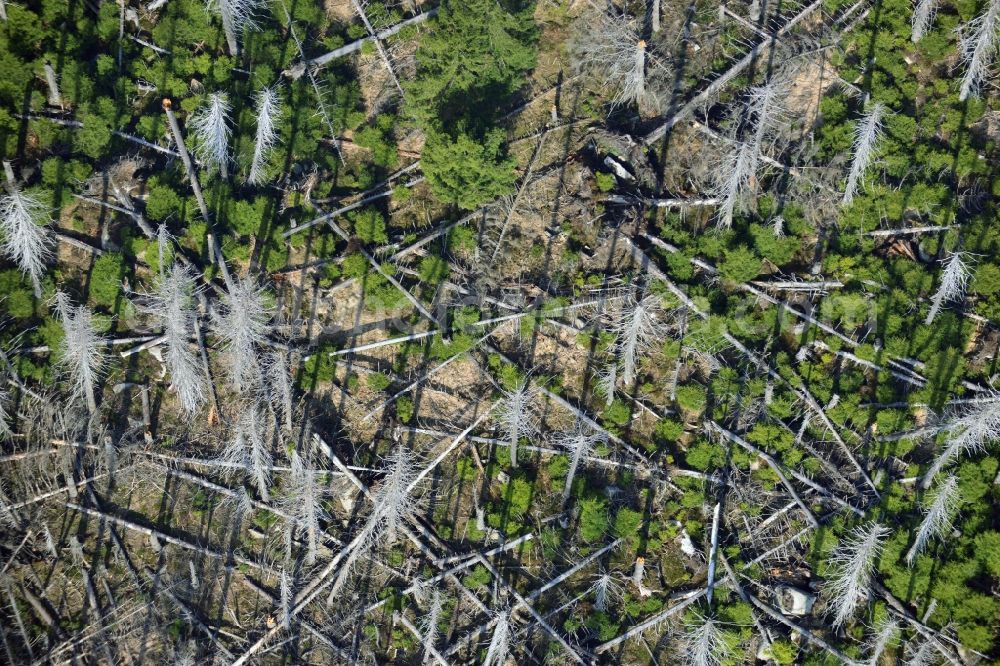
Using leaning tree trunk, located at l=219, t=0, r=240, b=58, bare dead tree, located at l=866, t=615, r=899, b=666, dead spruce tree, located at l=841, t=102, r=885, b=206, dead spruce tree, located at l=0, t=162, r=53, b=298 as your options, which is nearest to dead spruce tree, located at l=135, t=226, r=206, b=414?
dead spruce tree, located at l=0, t=162, r=53, b=298

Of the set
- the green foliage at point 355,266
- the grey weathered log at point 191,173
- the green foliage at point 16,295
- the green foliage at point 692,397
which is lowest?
the green foliage at point 692,397

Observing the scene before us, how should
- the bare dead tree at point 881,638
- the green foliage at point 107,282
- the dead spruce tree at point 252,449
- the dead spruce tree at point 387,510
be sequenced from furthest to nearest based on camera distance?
the green foliage at point 107,282 < the dead spruce tree at point 387,510 < the dead spruce tree at point 252,449 < the bare dead tree at point 881,638

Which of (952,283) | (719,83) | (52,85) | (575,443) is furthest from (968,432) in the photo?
(52,85)

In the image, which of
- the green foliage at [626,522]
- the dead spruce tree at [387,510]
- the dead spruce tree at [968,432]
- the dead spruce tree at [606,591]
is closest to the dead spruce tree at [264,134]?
the dead spruce tree at [387,510]

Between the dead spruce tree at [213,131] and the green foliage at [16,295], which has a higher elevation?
the dead spruce tree at [213,131]

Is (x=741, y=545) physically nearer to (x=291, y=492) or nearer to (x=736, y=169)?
(x=736, y=169)

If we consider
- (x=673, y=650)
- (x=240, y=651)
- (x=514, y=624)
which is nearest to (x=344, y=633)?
(x=240, y=651)

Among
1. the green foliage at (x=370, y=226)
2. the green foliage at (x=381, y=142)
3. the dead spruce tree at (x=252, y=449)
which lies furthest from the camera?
the green foliage at (x=381, y=142)

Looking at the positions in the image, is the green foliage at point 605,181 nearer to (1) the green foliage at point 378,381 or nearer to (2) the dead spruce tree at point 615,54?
(2) the dead spruce tree at point 615,54
